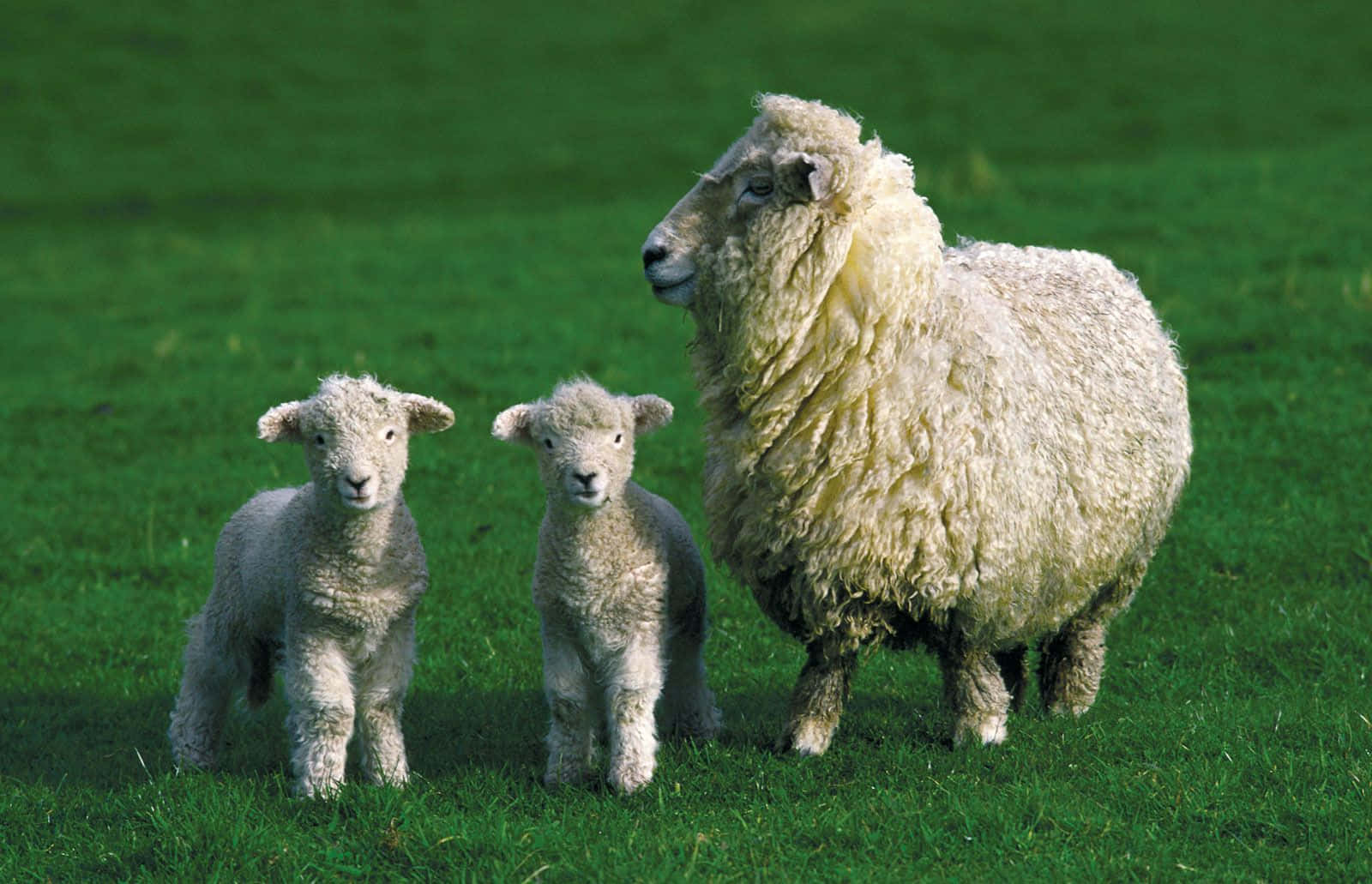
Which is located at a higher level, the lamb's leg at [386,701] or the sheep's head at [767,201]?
the sheep's head at [767,201]

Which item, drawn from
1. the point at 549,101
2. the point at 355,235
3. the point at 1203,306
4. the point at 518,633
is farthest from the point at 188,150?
the point at 518,633

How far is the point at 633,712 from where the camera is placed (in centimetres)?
577

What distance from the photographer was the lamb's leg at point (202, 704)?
6.54 metres

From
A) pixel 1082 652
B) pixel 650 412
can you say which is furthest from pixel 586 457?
pixel 1082 652

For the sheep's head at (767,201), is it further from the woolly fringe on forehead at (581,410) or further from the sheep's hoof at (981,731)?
the sheep's hoof at (981,731)

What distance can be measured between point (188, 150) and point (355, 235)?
8.73 metres

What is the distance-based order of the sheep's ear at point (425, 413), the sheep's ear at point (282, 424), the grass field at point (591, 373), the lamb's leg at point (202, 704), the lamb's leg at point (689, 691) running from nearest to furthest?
the grass field at point (591, 373) → the sheep's ear at point (282, 424) → the sheep's ear at point (425, 413) → the lamb's leg at point (689, 691) → the lamb's leg at point (202, 704)

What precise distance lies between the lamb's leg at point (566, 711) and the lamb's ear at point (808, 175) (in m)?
1.84

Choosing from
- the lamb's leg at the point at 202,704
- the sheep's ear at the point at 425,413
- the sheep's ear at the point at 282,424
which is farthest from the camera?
the lamb's leg at the point at 202,704

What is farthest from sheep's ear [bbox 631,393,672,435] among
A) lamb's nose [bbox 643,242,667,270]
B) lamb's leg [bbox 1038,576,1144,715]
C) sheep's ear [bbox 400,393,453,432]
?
lamb's leg [bbox 1038,576,1144,715]

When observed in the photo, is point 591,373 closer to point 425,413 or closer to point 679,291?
point 425,413

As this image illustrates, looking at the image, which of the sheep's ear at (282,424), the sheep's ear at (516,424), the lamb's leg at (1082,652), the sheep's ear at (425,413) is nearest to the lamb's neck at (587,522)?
the sheep's ear at (516,424)

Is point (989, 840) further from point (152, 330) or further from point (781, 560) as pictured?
point (152, 330)

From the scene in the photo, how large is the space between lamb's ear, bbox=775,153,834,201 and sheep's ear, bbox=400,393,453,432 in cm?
151
